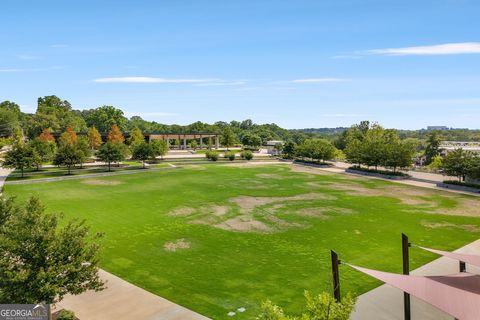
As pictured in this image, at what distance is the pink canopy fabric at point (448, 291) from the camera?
1088 centimetres

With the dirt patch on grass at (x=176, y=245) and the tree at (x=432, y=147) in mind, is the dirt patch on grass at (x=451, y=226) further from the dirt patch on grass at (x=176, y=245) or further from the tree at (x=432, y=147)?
the tree at (x=432, y=147)

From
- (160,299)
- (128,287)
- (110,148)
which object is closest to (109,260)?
(128,287)

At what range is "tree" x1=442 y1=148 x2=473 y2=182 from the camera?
51.1 m

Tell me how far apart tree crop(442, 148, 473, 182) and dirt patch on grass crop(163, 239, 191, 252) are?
4501 cm

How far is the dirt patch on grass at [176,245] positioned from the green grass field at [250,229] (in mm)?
78

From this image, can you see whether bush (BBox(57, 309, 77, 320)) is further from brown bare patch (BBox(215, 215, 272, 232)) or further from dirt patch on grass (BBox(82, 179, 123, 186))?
dirt patch on grass (BBox(82, 179, 123, 186))

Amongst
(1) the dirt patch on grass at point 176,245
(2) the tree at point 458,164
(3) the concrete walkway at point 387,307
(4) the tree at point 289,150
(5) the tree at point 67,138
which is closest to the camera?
(3) the concrete walkway at point 387,307

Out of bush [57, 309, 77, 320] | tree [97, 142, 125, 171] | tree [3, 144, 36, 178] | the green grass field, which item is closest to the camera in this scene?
bush [57, 309, 77, 320]

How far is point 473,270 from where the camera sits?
21516 mm

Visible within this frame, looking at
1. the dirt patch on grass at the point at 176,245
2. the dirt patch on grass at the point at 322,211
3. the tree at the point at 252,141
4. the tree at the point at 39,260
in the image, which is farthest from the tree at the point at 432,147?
the tree at the point at 39,260

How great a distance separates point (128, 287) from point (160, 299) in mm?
2511

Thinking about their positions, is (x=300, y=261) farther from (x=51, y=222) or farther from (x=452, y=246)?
(x=51, y=222)

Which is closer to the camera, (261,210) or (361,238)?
(361,238)

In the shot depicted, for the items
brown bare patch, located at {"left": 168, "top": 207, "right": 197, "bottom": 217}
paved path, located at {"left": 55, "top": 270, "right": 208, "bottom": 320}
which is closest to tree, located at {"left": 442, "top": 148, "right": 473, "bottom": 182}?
brown bare patch, located at {"left": 168, "top": 207, "right": 197, "bottom": 217}
